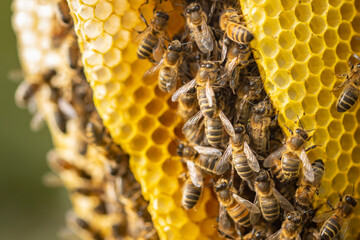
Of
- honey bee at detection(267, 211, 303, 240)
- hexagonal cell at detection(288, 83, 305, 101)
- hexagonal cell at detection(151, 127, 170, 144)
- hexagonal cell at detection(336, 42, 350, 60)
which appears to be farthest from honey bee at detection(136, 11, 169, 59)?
honey bee at detection(267, 211, 303, 240)

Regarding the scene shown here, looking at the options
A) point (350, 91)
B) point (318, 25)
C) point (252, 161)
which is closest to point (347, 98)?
point (350, 91)

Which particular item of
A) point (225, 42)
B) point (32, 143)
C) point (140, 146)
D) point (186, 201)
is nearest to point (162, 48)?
point (225, 42)

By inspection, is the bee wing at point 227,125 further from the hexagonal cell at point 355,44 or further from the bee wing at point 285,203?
the hexagonal cell at point 355,44

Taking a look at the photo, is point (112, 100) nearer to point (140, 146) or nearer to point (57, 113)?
point (140, 146)

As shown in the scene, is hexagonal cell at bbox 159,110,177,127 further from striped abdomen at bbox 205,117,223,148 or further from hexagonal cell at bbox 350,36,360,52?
hexagonal cell at bbox 350,36,360,52

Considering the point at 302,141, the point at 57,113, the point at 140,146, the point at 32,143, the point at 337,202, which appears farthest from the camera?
the point at 32,143

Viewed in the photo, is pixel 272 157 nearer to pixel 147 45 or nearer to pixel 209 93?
pixel 209 93
